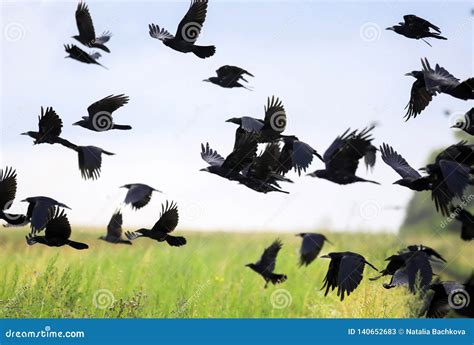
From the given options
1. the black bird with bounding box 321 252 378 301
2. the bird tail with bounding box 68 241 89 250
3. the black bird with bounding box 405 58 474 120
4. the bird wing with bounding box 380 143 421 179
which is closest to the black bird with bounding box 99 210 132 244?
the bird tail with bounding box 68 241 89 250

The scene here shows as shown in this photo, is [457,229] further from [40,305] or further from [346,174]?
[40,305]

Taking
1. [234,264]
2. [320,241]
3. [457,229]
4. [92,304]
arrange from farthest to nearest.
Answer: [457,229], [234,264], [92,304], [320,241]

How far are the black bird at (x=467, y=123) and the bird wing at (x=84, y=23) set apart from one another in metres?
→ 3.29

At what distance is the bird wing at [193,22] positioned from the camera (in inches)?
225

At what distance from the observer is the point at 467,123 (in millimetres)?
5535

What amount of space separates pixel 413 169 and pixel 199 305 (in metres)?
2.49

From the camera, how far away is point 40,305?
19.7 ft

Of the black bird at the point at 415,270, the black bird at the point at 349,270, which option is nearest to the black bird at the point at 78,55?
the black bird at the point at 349,270

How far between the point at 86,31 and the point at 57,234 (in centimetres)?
198

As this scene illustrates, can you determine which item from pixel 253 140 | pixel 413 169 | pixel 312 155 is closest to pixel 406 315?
pixel 413 169

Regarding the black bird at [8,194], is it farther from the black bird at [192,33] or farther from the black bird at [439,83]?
the black bird at [439,83]

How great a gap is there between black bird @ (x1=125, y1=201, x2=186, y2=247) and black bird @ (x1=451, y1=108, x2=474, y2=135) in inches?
93.1

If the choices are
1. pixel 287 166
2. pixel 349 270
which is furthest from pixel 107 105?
pixel 349 270

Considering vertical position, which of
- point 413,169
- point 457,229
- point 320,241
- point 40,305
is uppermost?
point 457,229
